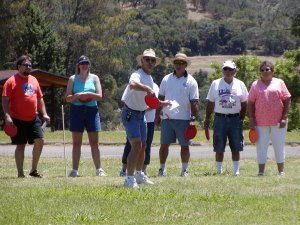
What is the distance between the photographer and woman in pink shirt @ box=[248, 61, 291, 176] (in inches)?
497

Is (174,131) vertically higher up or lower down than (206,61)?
higher up

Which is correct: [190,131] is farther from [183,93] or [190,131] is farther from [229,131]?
[229,131]

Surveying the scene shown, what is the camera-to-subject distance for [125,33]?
223 feet

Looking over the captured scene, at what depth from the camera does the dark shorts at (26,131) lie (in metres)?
12.3

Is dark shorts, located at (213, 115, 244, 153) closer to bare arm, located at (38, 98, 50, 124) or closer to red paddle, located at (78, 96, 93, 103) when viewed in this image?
red paddle, located at (78, 96, 93, 103)

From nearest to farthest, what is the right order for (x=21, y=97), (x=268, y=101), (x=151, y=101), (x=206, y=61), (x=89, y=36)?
(x=151, y=101)
(x=21, y=97)
(x=268, y=101)
(x=89, y=36)
(x=206, y=61)

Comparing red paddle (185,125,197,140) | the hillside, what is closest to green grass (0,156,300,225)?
red paddle (185,125,197,140)

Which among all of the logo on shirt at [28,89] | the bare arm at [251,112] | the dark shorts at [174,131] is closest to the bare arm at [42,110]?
the logo on shirt at [28,89]

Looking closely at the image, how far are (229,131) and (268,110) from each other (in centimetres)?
75

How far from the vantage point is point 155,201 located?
345 inches

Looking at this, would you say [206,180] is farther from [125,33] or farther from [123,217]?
[125,33]

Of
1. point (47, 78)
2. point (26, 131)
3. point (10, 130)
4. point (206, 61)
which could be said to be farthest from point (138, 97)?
point (206, 61)

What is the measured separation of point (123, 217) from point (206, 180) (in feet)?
11.0

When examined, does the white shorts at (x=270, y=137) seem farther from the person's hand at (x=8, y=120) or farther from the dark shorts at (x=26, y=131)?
the person's hand at (x=8, y=120)
